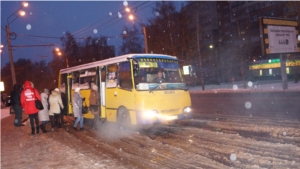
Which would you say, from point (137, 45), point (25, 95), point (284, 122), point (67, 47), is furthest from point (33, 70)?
point (284, 122)

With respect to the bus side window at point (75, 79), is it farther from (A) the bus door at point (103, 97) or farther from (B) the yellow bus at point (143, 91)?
(B) the yellow bus at point (143, 91)

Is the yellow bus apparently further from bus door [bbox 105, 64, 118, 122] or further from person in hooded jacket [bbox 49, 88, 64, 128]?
person in hooded jacket [bbox 49, 88, 64, 128]

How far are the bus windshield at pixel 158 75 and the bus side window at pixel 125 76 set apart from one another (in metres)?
0.41

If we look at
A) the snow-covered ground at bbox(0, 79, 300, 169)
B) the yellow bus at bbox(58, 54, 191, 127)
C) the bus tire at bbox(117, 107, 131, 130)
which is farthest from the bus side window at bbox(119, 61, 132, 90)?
the snow-covered ground at bbox(0, 79, 300, 169)

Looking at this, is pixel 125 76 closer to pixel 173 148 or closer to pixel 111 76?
pixel 111 76

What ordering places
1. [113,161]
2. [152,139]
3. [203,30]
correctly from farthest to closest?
[203,30] < [152,139] < [113,161]

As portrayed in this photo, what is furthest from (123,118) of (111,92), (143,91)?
(143,91)

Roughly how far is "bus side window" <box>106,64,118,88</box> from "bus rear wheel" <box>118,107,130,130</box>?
115 cm

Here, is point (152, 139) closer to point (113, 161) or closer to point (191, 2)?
point (113, 161)

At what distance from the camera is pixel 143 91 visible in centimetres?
1112

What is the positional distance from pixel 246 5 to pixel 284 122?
58.9 meters

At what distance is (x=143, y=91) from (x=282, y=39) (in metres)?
22.0

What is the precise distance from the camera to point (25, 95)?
40.0 ft

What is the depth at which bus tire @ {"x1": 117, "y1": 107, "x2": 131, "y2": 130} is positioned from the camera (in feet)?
39.0
